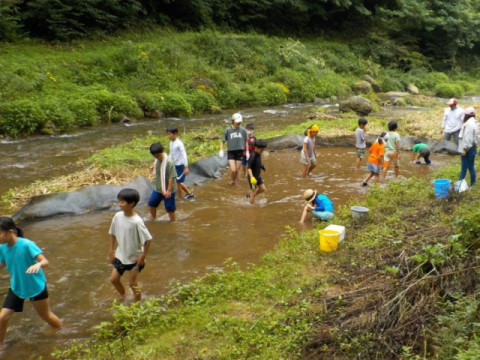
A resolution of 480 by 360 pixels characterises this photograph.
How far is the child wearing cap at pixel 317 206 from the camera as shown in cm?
803

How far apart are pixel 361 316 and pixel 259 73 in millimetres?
24297

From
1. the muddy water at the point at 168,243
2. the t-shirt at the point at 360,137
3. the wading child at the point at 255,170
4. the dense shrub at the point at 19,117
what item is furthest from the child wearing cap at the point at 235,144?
the dense shrub at the point at 19,117

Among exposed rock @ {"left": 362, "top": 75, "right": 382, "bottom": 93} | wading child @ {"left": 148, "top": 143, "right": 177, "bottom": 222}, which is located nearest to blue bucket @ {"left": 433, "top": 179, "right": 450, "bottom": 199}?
wading child @ {"left": 148, "top": 143, "right": 177, "bottom": 222}

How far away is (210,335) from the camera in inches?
185

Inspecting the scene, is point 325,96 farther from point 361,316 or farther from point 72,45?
point 361,316

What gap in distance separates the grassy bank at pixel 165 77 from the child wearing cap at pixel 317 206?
36.7 ft

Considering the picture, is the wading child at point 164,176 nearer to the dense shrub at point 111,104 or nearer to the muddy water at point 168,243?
the muddy water at point 168,243

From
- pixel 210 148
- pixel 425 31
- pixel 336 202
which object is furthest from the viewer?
pixel 425 31

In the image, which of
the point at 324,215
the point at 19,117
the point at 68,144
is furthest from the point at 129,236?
the point at 19,117

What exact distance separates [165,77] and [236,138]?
13.0m

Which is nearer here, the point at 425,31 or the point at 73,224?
the point at 73,224

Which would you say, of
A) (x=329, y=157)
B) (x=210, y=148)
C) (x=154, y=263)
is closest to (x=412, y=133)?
(x=329, y=157)

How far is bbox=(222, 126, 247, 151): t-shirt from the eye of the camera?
34.4 ft

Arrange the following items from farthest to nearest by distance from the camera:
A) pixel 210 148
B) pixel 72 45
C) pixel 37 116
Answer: pixel 72 45
pixel 37 116
pixel 210 148
